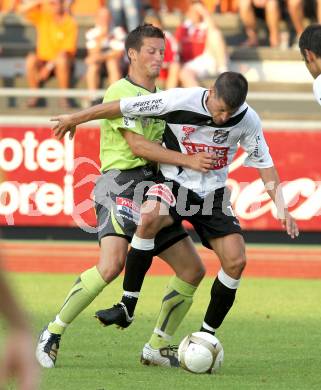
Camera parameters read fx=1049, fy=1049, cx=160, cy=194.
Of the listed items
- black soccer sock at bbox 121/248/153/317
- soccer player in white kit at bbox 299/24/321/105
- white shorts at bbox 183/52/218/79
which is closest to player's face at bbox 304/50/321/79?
soccer player in white kit at bbox 299/24/321/105

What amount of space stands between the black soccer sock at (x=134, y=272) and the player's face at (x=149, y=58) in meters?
1.15

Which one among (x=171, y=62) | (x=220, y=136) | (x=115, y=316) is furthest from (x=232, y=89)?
(x=171, y=62)

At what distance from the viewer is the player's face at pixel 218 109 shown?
5.80 metres

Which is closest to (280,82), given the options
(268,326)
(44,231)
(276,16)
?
(276,16)

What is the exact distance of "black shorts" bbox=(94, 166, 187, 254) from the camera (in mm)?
6168

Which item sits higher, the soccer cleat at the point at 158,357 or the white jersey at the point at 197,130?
the white jersey at the point at 197,130

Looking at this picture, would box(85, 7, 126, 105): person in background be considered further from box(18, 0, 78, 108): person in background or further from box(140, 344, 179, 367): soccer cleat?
box(140, 344, 179, 367): soccer cleat

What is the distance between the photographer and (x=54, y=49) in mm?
15125

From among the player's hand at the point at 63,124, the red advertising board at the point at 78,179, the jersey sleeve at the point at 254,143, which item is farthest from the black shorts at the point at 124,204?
the red advertising board at the point at 78,179

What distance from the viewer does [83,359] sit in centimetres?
639

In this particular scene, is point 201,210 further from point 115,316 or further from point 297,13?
point 297,13

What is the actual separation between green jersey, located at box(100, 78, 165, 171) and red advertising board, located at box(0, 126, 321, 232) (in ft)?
21.0

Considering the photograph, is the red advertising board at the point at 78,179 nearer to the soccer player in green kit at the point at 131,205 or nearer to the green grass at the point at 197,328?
the green grass at the point at 197,328

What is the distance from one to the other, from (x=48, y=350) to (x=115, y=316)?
0.48 meters
